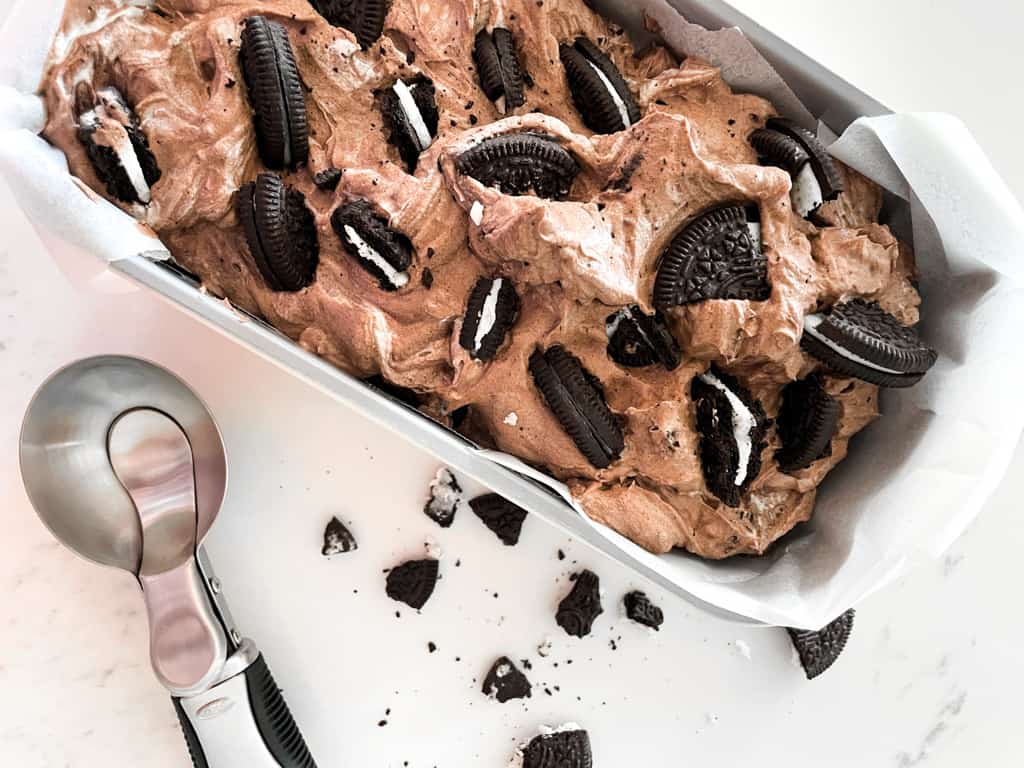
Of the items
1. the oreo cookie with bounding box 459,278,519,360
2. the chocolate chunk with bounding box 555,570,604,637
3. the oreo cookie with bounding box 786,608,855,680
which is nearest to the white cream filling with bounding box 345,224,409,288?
the oreo cookie with bounding box 459,278,519,360

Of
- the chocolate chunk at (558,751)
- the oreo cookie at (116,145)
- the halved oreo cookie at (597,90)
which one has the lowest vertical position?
the chocolate chunk at (558,751)

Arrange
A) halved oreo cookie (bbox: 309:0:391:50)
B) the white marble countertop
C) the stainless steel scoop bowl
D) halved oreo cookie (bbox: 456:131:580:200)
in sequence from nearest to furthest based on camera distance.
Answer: halved oreo cookie (bbox: 456:131:580:200) < halved oreo cookie (bbox: 309:0:391:50) < the stainless steel scoop bowl < the white marble countertop

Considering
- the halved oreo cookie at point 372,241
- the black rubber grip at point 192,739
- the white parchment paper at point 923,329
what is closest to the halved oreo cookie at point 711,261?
the white parchment paper at point 923,329

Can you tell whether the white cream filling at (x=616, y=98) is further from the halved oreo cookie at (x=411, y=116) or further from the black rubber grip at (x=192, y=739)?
the black rubber grip at (x=192, y=739)

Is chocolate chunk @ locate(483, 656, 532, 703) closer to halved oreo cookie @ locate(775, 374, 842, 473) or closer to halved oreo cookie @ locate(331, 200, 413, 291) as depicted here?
halved oreo cookie @ locate(775, 374, 842, 473)

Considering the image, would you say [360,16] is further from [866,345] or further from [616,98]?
[866,345]

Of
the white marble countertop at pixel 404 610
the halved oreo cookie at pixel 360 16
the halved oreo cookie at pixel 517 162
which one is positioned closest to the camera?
the halved oreo cookie at pixel 517 162

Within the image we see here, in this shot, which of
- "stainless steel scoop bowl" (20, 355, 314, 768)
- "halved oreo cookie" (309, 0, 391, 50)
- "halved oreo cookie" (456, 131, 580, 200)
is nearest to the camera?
"halved oreo cookie" (456, 131, 580, 200)

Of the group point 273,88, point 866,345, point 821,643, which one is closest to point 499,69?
point 273,88
